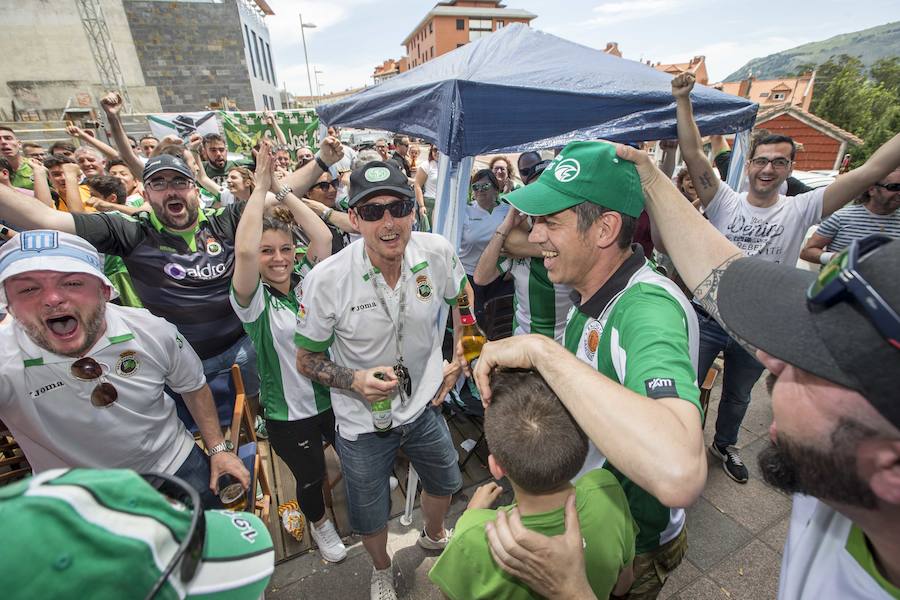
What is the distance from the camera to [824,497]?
0.89 metres

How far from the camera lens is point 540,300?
3346 millimetres

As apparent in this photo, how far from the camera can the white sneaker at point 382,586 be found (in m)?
2.63

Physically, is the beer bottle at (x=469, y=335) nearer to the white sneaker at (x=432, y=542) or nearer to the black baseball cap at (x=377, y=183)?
the black baseball cap at (x=377, y=183)

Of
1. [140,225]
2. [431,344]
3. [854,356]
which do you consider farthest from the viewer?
[140,225]

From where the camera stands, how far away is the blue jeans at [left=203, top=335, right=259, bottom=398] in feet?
10.9

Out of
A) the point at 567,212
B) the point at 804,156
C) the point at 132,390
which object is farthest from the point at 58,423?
the point at 804,156

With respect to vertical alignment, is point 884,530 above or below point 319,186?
below

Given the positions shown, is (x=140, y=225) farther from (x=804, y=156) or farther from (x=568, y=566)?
(x=804, y=156)

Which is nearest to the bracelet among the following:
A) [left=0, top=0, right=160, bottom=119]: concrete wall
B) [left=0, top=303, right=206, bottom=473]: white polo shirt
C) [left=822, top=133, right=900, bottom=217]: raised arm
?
[left=0, top=303, right=206, bottom=473]: white polo shirt

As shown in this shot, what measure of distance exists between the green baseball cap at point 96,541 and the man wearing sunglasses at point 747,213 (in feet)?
12.4

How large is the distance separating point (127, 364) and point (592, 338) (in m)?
2.40

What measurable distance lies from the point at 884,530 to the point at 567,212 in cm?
132

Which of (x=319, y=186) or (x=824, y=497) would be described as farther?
(x=319, y=186)

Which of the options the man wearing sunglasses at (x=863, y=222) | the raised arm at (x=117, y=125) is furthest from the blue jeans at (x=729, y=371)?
the raised arm at (x=117, y=125)
